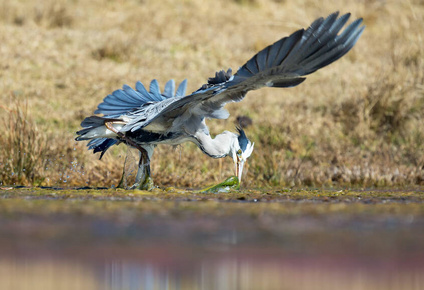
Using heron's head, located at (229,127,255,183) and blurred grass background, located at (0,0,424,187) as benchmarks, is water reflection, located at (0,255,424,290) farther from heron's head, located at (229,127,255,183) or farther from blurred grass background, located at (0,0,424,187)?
blurred grass background, located at (0,0,424,187)

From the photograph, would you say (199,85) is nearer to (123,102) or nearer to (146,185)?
(123,102)

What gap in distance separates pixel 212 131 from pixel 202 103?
441cm

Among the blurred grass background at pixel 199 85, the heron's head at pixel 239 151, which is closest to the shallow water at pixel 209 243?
the heron's head at pixel 239 151

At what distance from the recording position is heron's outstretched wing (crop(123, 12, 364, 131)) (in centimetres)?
541

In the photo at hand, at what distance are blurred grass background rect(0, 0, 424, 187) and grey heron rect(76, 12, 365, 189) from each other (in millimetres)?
966

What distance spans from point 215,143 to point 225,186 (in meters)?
0.40

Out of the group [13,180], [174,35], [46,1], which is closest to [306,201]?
[13,180]

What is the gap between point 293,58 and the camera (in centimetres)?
552

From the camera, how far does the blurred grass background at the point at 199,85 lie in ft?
26.4

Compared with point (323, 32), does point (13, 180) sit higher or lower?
lower

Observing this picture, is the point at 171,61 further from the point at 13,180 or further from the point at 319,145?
the point at 13,180

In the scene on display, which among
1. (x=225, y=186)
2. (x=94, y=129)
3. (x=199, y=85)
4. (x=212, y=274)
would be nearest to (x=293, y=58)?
(x=225, y=186)

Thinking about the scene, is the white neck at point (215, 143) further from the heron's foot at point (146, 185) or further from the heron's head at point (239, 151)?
the heron's foot at point (146, 185)

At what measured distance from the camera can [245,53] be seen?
1459cm
